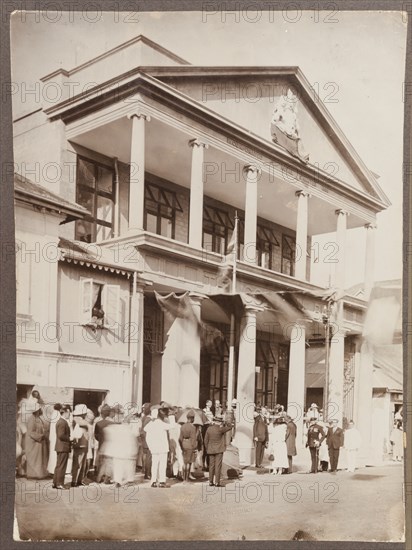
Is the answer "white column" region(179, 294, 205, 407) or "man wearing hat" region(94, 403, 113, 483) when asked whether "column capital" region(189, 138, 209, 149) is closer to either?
"white column" region(179, 294, 205, 407)

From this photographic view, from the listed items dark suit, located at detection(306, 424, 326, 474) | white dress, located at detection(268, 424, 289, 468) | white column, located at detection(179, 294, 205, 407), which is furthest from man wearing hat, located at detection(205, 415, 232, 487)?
dark suit, located at detection(306, 424, 326, 474)

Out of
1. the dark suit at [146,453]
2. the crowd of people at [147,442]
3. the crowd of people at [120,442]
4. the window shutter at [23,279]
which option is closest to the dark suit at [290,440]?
the crowd of people at [147,442]

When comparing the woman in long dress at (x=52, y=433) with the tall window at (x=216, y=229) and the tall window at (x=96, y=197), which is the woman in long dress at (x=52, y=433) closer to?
the tall window at (x=96, y=197)

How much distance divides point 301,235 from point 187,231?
3.03 feet

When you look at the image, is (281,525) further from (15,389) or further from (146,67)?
(146,67)

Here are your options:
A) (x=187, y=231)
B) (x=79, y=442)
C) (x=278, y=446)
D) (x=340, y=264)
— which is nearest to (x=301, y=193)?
(x=340, y=264)

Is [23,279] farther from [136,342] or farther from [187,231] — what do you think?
[187,231]

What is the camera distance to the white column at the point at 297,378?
5273mm

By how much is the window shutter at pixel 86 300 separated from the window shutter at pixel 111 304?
0.35ft

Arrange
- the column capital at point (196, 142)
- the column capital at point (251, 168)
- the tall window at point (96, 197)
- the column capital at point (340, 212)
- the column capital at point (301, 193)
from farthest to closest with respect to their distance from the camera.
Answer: the column capital at point (340, 212) < the column capital at point (301, 193) < the column capital at point (251, 168) < the column capital at point (196, 142) < the tall window at point (96, 197)

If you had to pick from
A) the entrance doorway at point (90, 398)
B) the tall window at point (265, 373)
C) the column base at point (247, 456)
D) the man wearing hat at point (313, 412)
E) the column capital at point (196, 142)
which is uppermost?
the column capital at point (196, 142)

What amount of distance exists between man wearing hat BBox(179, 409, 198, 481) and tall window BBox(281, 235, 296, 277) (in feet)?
4.42

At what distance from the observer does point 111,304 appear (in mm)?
5020

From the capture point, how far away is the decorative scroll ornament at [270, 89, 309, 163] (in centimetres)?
536
